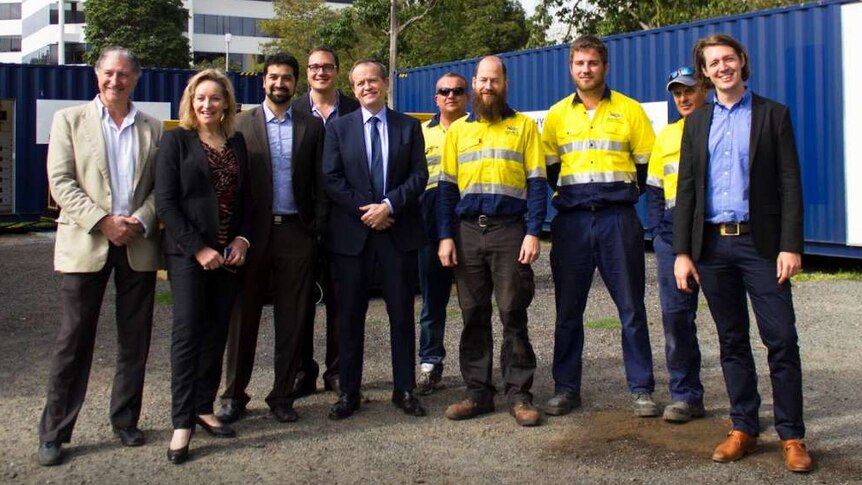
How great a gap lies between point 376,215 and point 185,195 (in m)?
1.03

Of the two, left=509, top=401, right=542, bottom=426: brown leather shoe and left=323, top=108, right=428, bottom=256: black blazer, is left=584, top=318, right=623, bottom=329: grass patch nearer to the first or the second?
left=509, top=401, right=542, bottom=426: brown leather shoe

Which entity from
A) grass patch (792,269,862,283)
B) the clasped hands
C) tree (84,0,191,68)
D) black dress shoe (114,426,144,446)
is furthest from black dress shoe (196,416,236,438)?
tree (84,0,191,68)

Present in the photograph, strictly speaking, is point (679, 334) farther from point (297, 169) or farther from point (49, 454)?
point (49, 454)

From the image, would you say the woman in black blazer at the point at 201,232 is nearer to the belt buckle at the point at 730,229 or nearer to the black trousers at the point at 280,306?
the black trousers at the point at 280,306

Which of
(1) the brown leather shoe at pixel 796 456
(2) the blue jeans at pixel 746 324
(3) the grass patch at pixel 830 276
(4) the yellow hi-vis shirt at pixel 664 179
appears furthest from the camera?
(3) the grass patch at pixel 830 276

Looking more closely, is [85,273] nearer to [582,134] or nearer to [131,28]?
[582,134]

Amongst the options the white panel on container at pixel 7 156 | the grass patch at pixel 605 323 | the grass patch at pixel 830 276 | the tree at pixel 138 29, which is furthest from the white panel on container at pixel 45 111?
the tree at pixel 138 29

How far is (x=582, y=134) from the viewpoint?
5387 mm

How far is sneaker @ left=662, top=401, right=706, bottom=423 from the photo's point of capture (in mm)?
5223

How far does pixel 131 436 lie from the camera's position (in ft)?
16.3

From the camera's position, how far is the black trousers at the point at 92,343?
477cm

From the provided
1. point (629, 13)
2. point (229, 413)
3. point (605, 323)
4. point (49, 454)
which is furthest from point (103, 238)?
point (629, 13)

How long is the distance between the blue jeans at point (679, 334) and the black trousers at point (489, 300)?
0.73 meters

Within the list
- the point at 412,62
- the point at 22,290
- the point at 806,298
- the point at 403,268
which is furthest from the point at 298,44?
the point at 403,268
